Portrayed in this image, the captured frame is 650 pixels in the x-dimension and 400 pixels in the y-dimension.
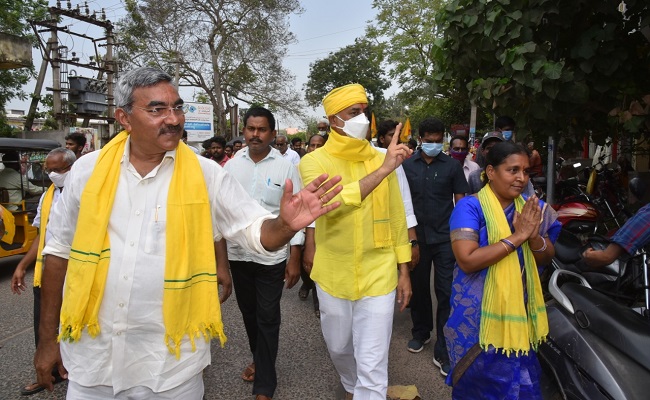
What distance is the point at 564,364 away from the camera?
2.84 metres

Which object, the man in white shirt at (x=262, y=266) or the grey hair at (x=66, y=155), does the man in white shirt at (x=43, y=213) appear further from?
the man in white shirt at (x=262, y=266)

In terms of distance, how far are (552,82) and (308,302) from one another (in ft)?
11.6

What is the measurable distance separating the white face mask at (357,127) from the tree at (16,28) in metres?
21.6

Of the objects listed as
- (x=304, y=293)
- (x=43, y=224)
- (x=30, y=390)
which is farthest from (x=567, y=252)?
(x=30, y=390)

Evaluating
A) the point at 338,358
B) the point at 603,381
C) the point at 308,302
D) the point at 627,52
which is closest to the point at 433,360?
the point at 338,358

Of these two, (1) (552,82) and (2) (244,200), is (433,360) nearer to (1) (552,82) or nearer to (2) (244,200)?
(1) (552,82)

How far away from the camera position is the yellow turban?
10.1ft

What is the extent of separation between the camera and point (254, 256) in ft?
11.7

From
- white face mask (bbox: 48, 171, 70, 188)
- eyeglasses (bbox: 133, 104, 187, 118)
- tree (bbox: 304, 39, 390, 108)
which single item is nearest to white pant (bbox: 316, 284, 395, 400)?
eyeglasses (bbox: 133, 104, 187, 118)

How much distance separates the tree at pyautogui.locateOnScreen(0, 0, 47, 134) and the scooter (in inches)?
891

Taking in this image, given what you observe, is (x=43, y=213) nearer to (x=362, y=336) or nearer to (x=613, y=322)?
(x=362, y=336)

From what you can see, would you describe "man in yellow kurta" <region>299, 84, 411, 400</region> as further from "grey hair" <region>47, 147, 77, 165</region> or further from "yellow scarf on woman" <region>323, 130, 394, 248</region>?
"grey hair" <region>47, 147, 77, 165</region>

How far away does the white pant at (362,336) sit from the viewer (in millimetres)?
2807

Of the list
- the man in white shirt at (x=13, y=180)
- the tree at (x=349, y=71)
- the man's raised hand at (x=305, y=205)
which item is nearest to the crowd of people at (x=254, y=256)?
the man's raised hand at (x=305, y=205)
